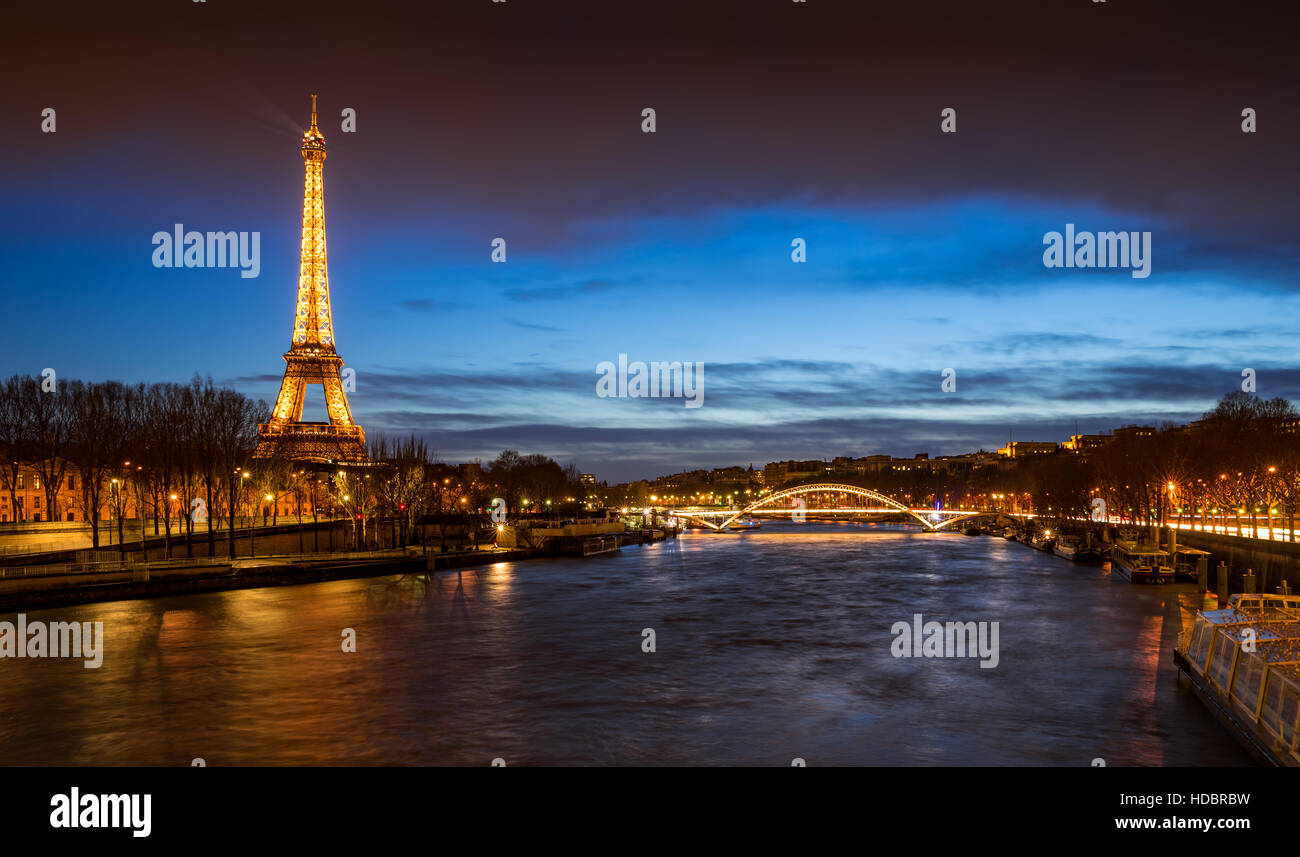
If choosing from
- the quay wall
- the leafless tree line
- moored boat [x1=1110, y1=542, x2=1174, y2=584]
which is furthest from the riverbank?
the quay wall

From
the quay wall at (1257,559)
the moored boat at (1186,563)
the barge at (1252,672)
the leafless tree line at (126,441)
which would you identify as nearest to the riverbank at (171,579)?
the leafless tree line at (126,441)

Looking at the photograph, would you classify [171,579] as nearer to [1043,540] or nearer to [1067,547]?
[1067,547]

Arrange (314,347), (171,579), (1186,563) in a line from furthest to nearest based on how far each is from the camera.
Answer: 1. (314,347)
2. (1186,563)
3. (171,579)

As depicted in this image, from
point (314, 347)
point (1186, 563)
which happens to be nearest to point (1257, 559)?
point (1186, 563)

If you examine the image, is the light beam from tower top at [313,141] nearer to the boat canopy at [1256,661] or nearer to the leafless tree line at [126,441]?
the leafless tree line at [126,441]

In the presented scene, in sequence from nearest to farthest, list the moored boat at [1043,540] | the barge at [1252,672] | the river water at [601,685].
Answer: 1. the barge at [1252,672]
2. the river water at [601,685]
3. the moored boat at [1043,540]

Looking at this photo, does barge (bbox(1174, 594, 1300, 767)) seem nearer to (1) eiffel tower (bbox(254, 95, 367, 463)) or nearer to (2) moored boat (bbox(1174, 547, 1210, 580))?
(2) moored boat (bbox(1174, 547, 1210, 580))
